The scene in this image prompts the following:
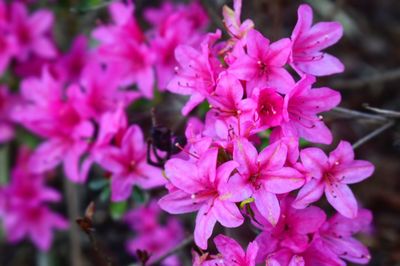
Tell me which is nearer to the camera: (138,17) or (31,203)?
(31,203)

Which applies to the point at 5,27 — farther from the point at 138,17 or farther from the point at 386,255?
the point at 386,255

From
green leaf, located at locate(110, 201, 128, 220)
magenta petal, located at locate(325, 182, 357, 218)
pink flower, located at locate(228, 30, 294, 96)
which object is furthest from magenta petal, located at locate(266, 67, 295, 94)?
green leaf, located at locate(110, 201, 128, 220)

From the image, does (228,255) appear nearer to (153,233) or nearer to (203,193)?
(203,193)

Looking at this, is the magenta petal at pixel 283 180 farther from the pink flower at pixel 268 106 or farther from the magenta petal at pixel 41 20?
the magenta petal at pixel 41 20

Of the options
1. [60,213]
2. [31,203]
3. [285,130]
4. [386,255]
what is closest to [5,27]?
[31,203]

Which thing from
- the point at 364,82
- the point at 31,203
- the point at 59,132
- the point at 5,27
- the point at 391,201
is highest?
the point at 5,27

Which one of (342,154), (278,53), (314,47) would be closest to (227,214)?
(342,154)
